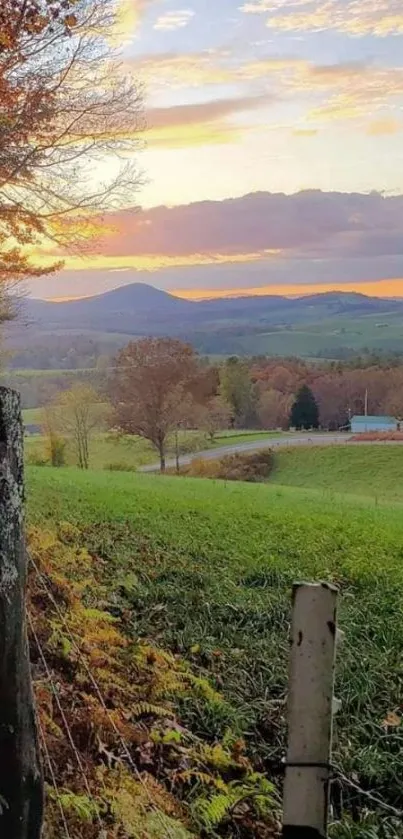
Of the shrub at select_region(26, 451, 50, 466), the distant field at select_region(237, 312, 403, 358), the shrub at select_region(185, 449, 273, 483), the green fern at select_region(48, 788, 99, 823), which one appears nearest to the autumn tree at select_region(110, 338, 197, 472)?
the shrub at select_region(185, 449, 273, 483)

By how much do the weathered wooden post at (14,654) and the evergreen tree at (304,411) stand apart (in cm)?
5081

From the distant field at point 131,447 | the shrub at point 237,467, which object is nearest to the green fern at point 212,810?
the shrub at point 237,467

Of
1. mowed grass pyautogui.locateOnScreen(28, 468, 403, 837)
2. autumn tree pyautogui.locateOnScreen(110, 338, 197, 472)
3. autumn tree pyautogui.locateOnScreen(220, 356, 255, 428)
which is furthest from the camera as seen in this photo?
autumn tree pyautogui.locateOnScreen(220, 356, 255, 428)

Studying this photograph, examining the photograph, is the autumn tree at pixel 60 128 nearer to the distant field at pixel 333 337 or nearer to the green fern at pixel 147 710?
the green fern at pixel 147 710

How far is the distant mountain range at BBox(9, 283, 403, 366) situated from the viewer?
134ft

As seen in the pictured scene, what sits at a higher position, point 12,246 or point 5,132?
point 5,132

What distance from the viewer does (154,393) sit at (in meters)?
40.5

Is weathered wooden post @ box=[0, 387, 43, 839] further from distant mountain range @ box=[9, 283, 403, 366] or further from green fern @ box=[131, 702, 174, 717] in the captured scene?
distant mountain range @ box=[9, 283, 403, 366]

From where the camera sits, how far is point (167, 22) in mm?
12828

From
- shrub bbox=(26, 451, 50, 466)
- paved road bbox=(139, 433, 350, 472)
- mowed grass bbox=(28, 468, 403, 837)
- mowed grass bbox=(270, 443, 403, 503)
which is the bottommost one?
mowed grass bbox=(270, 443, 403, 503)

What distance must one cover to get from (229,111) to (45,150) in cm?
598

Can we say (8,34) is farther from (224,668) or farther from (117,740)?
(117,740)

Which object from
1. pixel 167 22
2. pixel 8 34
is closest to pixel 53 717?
pixel 8 34

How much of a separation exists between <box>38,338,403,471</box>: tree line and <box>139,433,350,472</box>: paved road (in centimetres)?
99
